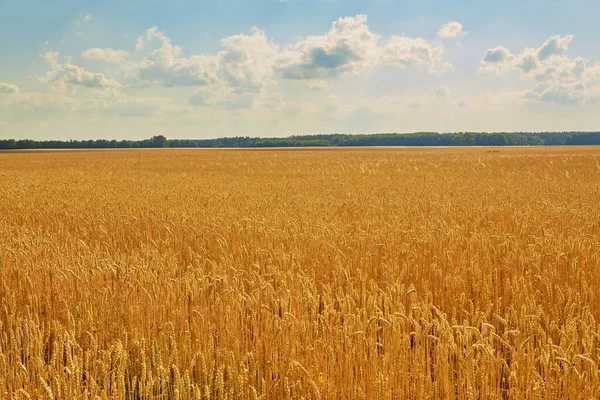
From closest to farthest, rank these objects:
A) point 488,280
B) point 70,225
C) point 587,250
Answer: point 488,280, point 587,250, point 70,225

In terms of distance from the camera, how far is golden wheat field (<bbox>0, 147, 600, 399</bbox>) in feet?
9.59

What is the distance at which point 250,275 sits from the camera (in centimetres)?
511

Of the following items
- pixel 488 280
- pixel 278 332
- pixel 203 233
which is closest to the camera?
pixel 278 332

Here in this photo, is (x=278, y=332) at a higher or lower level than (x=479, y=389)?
higher

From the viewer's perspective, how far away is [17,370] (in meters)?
3.18

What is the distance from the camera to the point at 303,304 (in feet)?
14.3

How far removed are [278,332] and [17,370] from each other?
5.90 ft

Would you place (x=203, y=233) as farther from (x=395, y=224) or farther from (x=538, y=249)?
(x=538, y=249)

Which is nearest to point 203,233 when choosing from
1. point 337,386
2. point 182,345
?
point 182,345

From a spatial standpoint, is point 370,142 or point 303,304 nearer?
point 303,304

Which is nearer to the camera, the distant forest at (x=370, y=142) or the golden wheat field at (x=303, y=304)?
the golden wheat field at (x=303, y=304)

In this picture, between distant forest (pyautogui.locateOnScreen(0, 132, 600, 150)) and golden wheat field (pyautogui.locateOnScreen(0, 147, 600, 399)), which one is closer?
golden wheat field (pyautogui.locateOnScreen(0, 147, 600, 399))

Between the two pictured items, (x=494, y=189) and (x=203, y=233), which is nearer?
(x=203, y=233)

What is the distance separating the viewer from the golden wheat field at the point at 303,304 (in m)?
2.92
